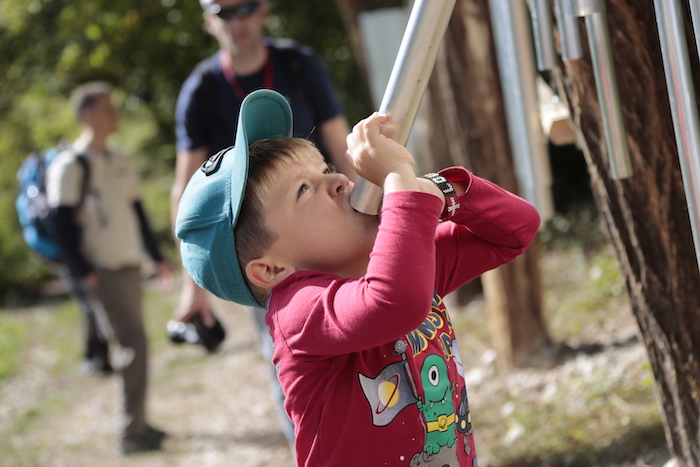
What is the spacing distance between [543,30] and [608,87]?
0.18m

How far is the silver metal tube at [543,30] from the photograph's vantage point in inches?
58.4

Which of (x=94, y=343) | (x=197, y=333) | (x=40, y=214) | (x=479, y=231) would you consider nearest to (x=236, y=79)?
(x=197, y=333)

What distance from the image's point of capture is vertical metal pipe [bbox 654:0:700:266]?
1.17m

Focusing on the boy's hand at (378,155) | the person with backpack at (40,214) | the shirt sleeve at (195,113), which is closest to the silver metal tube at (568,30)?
the boy's hand at (378,155)

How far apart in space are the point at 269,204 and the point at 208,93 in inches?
67.8

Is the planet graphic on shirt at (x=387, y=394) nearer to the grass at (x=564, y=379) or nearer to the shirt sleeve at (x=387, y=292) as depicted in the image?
the shirt sleeve at (x=387, y=292)

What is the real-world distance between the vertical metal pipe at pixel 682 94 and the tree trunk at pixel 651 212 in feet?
1.57

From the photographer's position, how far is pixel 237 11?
3.18 m

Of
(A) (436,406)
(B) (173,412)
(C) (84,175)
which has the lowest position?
(B) (173,412)

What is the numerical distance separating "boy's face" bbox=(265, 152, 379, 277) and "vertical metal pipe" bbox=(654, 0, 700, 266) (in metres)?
0.56

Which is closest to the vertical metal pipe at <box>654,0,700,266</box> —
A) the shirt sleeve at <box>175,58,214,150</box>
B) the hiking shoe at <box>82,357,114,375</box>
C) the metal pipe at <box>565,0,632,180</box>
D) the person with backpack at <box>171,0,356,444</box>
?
the metal pipe at <box>565,0,632,180</box>

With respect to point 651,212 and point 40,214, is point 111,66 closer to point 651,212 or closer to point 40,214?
point 40,214

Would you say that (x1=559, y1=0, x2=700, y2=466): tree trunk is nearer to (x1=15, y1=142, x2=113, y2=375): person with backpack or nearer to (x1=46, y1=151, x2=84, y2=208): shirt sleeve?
(x1=46, y1=151, x2=84, y2=208): shirt sleeve

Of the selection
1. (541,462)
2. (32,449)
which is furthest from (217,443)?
(541,462)
